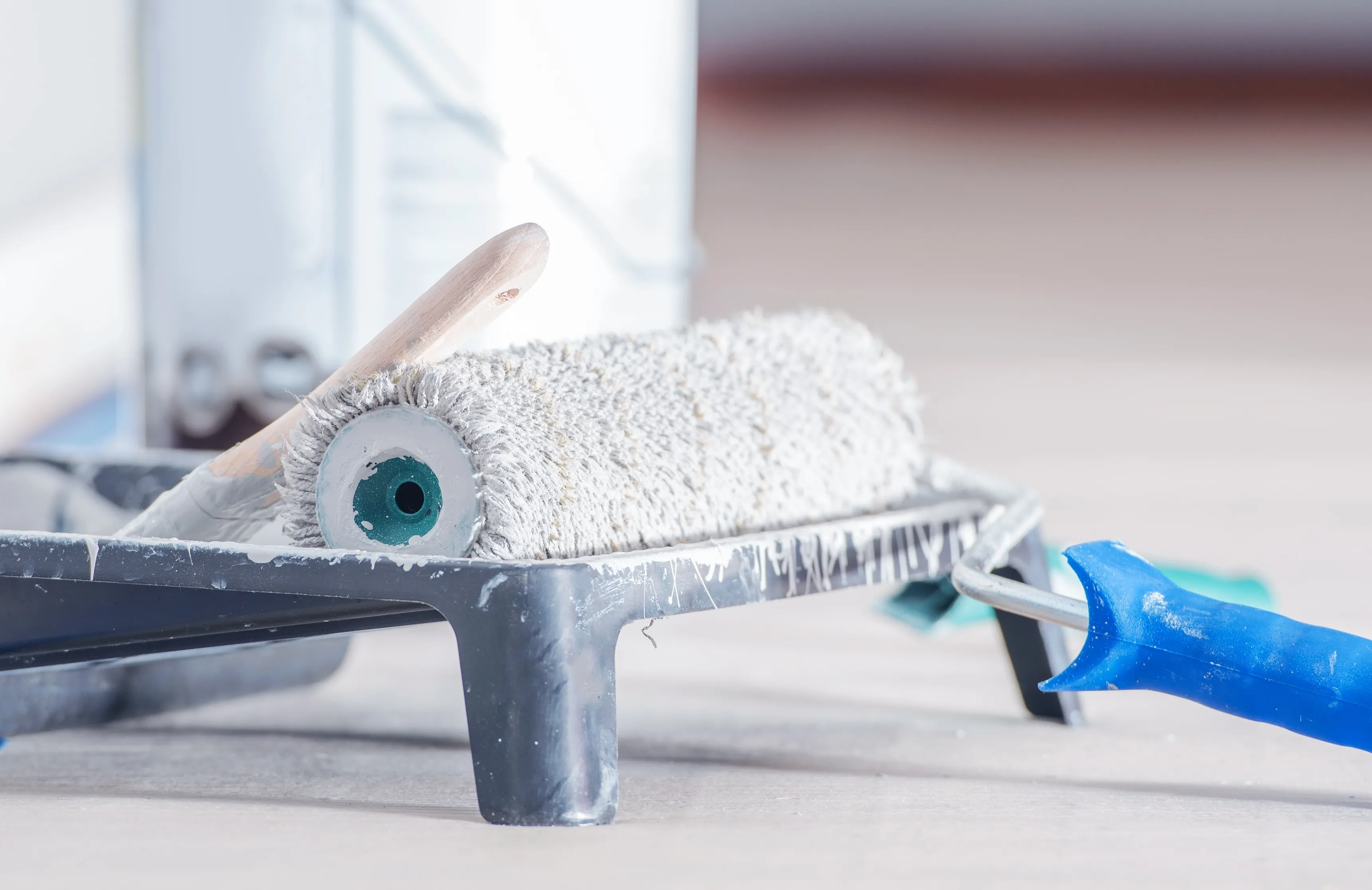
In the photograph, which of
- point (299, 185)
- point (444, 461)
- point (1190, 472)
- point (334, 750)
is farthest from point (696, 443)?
point (1190, 472)

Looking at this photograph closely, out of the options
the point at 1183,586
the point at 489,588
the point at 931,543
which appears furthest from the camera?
the point at 1183,586

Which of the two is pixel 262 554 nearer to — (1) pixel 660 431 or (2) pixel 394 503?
(2) pixel 394 503

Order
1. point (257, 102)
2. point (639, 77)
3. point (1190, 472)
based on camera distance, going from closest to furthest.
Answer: point (257, 102) → point (639, 77) → point (1190, 472)

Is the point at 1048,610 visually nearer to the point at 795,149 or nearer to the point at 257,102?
the point at 257,102

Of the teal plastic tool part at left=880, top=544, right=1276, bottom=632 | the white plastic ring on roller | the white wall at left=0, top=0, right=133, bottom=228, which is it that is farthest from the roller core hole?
the white wall at left=0, top=0, right=133, bottom=228

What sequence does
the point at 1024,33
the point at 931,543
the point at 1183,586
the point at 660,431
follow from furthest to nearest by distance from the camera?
the point at 1024,33, the point at 1183,586, the point at 931,543, the point at 660,431

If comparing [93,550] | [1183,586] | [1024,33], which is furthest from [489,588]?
[1024,33]
